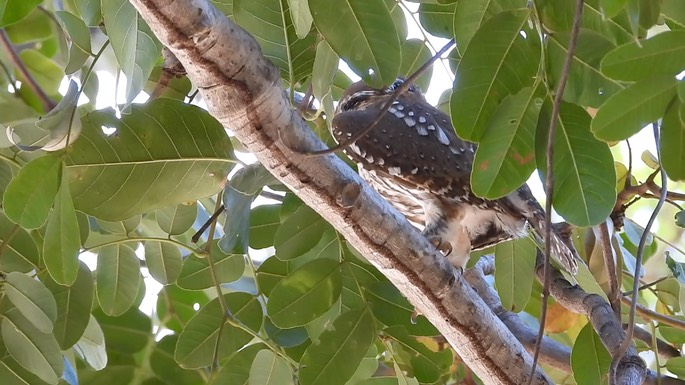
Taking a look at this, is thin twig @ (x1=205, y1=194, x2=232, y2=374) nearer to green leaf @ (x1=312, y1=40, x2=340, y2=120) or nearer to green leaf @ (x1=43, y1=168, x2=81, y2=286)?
green leaf @ (x1=43, y1=168, x2=81, y2=286)

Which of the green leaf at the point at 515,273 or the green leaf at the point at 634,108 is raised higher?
the green leaf at the point at 515,273

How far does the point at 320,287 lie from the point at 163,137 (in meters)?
0.45

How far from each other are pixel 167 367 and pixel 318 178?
2.91 feet

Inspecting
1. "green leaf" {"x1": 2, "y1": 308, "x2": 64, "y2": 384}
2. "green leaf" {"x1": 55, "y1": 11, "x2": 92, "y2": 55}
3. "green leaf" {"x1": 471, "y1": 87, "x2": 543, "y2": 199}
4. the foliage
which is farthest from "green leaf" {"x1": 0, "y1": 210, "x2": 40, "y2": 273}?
"green leaf" {"x1": 471, "y1": 87, "x2": 543, "y2": 199}

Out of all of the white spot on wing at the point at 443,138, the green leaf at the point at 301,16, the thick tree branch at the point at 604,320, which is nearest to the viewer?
the green leaf at the point at 301,16

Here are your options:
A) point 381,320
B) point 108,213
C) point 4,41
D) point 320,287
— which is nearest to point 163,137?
point 108,213

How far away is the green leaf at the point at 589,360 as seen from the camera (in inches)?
72.7

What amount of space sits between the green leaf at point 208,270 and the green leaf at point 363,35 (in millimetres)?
815

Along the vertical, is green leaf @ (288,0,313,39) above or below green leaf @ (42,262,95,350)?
above

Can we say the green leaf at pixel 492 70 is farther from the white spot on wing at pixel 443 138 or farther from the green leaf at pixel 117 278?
the white spot on wing at pixel 443 138

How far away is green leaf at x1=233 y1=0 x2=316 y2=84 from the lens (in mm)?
1469

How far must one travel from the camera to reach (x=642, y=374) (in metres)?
1.75

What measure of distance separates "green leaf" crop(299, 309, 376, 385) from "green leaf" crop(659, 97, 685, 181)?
2.65 feet

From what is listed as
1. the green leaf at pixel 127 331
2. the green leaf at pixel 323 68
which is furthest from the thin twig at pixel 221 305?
the green leaf at pixel 323 68
